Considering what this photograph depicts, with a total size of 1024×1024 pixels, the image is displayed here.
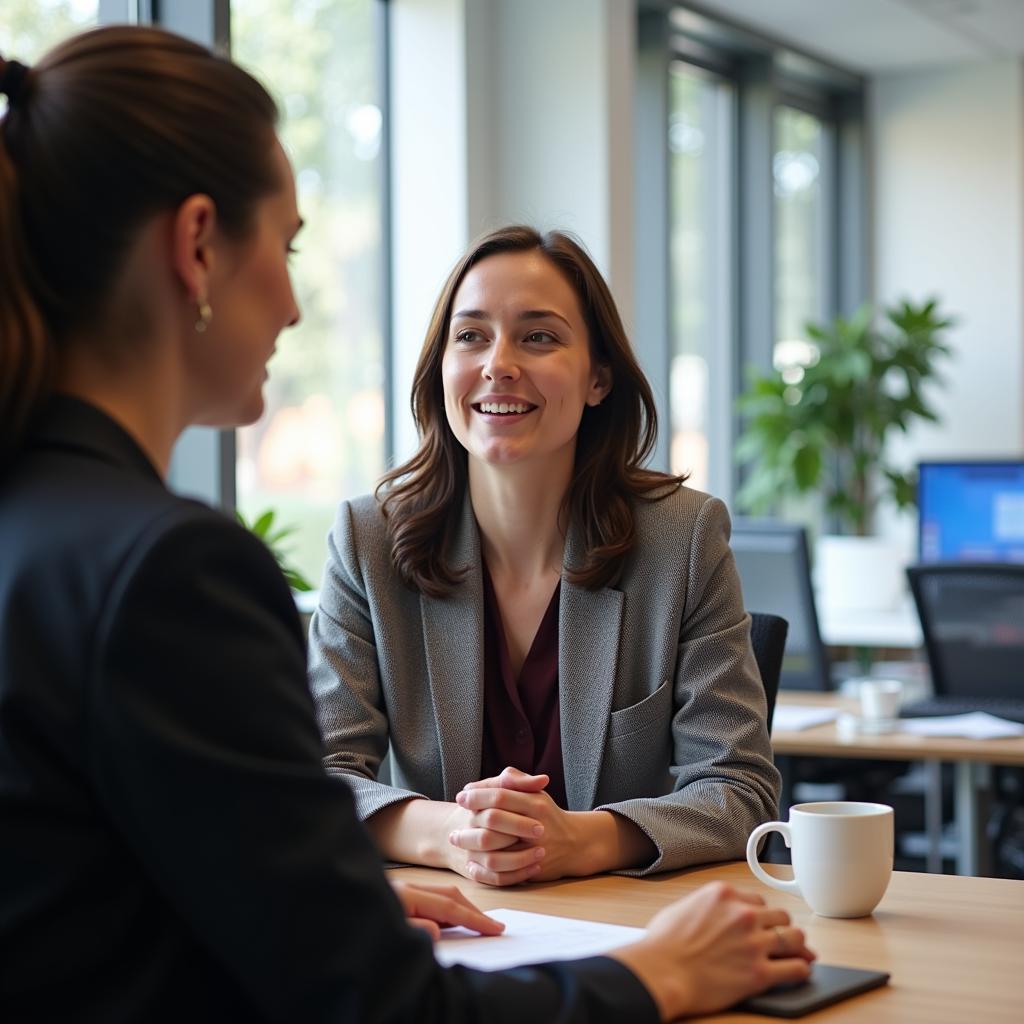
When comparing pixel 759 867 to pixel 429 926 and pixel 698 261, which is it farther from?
pixel 698 261

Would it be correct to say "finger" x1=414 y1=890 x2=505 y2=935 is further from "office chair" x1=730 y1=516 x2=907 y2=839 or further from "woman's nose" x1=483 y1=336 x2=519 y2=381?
"office chair" x1=730 y1=516 x2=907 y2=839

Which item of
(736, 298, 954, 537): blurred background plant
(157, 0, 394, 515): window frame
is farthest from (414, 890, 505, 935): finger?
(736, 298, 954, 537): blurred background plant

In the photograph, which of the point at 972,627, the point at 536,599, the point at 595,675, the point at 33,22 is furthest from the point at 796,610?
the point at 33,22

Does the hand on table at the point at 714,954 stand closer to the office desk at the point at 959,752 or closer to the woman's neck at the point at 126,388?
the woman's neck at the point at 126,388

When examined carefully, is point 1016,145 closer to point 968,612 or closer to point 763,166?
point 763,166

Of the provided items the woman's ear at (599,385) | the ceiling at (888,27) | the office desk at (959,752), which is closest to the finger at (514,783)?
the woman's ear at (599,385)

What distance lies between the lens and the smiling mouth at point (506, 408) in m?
2.08

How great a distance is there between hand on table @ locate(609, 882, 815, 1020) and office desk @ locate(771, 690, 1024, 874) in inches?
78.0

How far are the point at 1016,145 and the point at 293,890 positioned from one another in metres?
7.02

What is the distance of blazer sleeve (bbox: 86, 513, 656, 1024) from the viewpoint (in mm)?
874

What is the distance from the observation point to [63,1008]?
896mm

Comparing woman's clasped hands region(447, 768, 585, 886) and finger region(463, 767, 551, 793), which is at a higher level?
finger region(463, 767, 551, 793)

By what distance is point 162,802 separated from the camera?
88 centimetres

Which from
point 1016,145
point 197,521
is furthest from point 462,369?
point 1016,145
